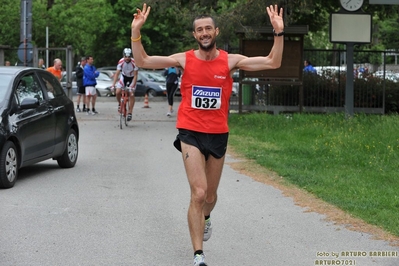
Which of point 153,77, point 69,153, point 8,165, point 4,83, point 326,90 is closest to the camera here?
point 8,165

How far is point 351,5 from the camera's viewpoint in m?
22.1

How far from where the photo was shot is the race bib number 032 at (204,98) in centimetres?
707

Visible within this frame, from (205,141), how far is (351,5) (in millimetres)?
15737

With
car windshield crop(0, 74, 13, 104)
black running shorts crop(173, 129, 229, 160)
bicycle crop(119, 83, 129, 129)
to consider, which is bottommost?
bicycle crop(119, 83, 129, 129)

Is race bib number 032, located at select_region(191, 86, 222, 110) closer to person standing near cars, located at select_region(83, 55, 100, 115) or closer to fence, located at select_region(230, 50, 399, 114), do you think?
fence, located at select_region(230, 50, 399, 114)

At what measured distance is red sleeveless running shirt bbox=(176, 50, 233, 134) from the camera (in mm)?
7086

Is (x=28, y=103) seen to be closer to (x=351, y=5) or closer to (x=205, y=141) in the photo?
(x=205, y=141)

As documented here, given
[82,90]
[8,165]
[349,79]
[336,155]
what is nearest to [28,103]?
[8,165]

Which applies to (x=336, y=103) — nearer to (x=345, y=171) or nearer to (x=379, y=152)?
(x=379, y=152)

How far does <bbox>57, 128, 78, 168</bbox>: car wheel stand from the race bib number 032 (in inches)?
273

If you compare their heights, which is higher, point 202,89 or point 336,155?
point 202,89

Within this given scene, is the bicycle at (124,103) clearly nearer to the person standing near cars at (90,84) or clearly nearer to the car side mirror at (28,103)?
→ the person standing near cars at (90,84)

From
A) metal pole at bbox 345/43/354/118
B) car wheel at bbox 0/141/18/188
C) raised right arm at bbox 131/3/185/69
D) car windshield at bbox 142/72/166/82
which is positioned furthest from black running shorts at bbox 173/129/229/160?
car windshield at bbox 142/72/166/82

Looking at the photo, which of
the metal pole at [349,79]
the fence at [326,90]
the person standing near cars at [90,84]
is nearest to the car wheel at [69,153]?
the metal pole at [349,79]
